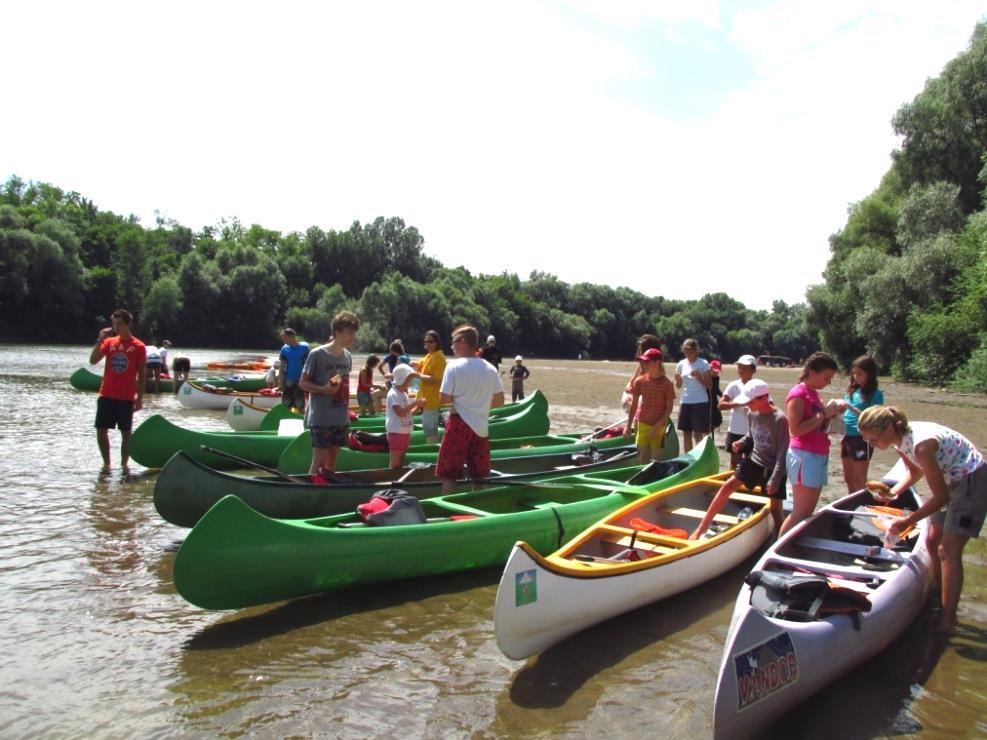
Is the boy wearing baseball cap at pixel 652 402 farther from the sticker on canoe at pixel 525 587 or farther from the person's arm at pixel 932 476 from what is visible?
the sticker on canoe at pixel 525 587

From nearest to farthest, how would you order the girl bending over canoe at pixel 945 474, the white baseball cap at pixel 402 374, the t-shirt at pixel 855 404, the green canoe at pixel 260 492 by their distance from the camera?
1. the girl bending over canoe at pixel 945 474
2. the green canoe at pixel 260 492
3. the t-shirt at pixel 855 404
4. the white baseball cap at pixel 402 374

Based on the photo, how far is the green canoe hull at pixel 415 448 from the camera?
27.8 ft

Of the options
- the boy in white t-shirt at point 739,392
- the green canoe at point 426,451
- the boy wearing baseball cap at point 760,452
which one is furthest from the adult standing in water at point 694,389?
the boy wearing baseball cap at point 760,452

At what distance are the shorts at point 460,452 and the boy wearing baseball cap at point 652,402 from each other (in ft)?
8.50

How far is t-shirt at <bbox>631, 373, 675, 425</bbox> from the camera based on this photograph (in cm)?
861

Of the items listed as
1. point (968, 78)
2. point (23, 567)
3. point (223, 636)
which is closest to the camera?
point (223, 636)

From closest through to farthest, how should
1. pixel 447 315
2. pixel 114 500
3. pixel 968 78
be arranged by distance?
pixel 114 500, pixel 968 78, pixel 447 315

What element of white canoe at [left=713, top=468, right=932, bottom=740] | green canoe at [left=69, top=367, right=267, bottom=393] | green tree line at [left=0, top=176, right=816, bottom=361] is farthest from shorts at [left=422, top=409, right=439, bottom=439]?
green tree line at [left=0, top=176, right=816, bottom=361]

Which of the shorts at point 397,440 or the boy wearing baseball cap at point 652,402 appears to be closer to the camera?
the shorts at point 397,440

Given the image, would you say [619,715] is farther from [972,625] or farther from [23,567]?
[23,567]

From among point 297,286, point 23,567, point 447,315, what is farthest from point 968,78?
point 297,286

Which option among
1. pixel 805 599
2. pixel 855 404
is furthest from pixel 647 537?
pixel 855 404

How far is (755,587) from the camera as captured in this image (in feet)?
14.6

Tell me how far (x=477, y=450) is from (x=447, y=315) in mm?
73890
